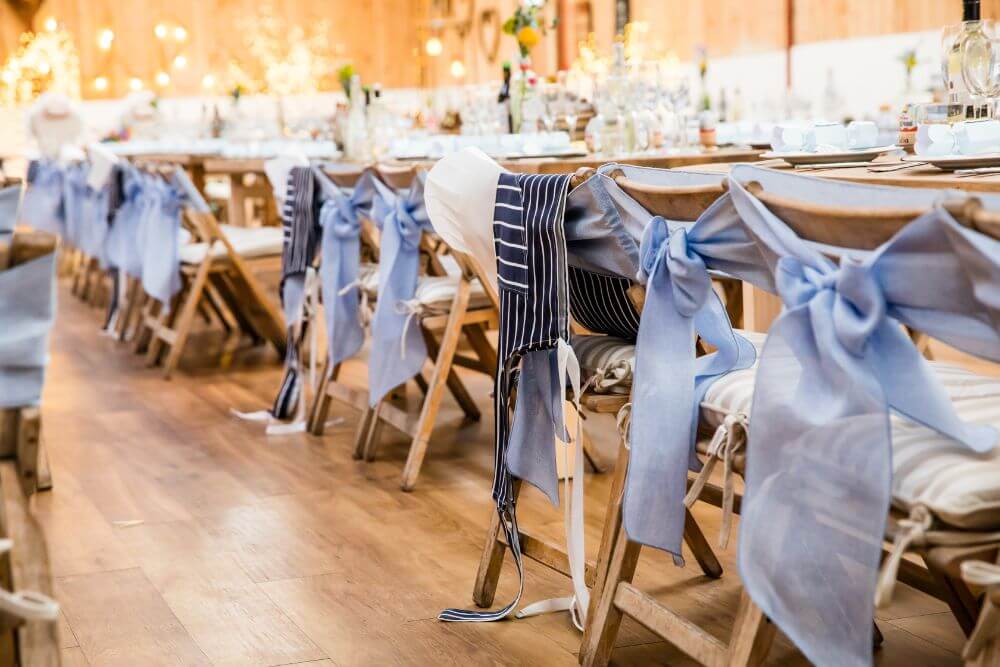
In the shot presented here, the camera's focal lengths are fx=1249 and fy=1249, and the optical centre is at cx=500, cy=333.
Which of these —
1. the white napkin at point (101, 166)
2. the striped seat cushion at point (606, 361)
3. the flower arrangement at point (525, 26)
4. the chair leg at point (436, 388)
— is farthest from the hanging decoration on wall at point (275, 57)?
the striped seat cushion at point (606, 361)

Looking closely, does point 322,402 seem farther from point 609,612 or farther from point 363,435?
point 609,612

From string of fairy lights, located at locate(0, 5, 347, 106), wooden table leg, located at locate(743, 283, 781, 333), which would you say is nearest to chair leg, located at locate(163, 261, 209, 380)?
wooden table leg, located at locate(743, 283, 781, 333)

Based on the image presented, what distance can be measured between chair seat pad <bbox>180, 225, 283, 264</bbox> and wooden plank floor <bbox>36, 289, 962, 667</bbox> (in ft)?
2.42

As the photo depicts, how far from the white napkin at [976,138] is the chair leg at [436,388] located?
4.64 feet

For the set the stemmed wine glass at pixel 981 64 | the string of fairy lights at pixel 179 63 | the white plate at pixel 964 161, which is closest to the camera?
the white plate at pixel 964 161

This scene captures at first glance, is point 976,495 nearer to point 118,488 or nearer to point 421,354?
point 421,354

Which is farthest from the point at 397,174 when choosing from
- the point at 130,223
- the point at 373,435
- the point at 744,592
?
the point at 130,223

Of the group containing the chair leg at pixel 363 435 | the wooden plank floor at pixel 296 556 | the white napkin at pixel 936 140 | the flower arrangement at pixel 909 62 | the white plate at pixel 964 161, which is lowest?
the wooden plank floor at pixel 296 556

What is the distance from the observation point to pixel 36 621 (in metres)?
1.40

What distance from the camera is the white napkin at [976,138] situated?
6.28 ft

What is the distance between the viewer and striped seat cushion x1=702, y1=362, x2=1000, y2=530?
1284mm

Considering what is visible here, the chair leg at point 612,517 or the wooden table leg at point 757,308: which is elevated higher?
the wooden table leg at point 757,308

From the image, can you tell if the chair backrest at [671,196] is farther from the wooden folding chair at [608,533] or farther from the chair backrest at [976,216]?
the chair backrest at [976,216]

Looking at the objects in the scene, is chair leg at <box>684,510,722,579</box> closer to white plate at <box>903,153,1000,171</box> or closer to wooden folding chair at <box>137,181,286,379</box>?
white plate at <box>903,153,1000,171</box>
